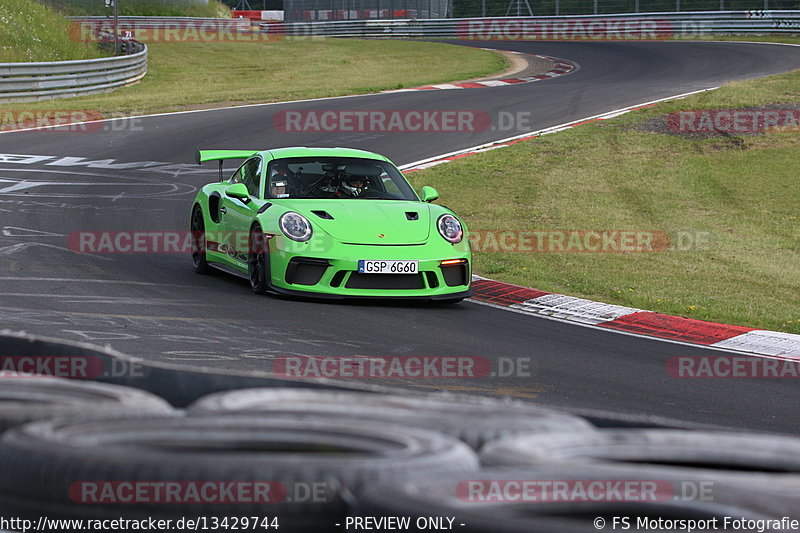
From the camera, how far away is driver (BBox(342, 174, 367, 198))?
35.2 feet

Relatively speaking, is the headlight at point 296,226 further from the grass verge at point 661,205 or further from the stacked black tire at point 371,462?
the stacked black tire at point 371,462

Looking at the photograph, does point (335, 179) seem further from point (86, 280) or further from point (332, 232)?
point (86, 280)

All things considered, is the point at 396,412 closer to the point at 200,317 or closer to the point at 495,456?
the point at 495,456

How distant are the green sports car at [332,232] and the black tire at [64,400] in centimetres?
558

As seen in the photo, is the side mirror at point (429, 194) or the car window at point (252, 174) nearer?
the side mirror at point (429, 194)

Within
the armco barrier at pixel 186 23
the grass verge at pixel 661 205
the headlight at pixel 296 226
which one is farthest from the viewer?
the armco barrier at pixel 186 23

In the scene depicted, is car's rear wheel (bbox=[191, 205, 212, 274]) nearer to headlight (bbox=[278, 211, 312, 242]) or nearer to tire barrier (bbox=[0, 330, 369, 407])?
headlight (bbox=[278, 211, 312, 242])

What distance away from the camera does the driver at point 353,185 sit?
10727 mm

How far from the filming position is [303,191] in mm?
10539

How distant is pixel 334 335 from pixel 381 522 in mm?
5597

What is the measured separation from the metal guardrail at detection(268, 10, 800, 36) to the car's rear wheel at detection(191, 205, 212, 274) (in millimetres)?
35211

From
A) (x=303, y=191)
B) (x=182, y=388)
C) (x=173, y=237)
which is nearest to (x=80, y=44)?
(x=173, y=237)
